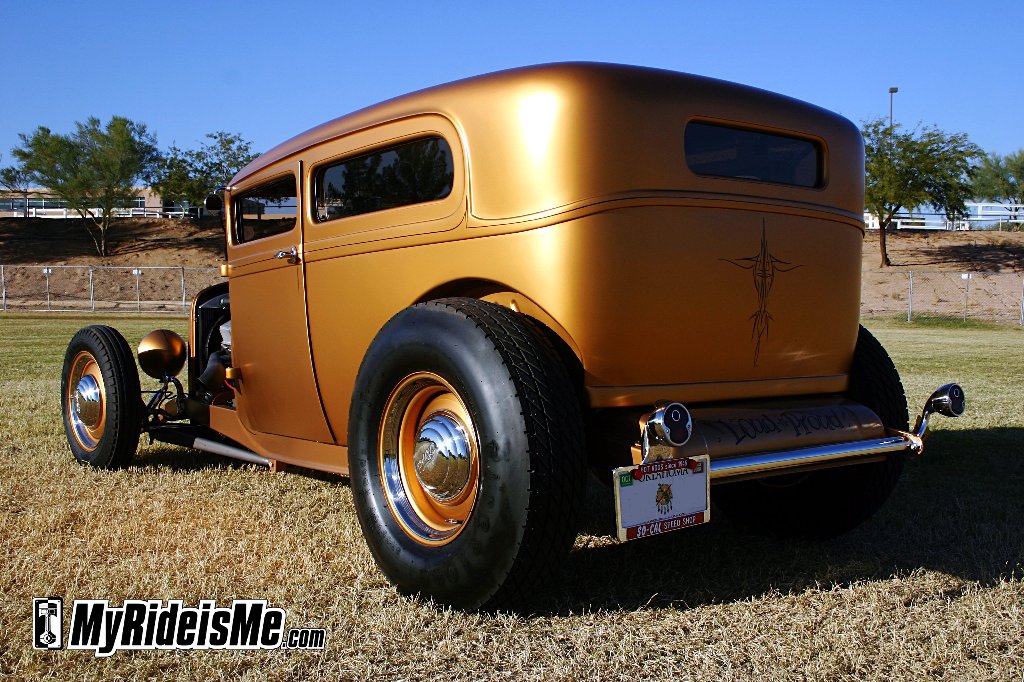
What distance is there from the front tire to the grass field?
18 centimetres

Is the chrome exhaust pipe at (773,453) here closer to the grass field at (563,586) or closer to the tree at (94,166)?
the grass field at (563,586)

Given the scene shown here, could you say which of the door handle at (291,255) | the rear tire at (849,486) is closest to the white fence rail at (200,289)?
the rear tire at (849,486)

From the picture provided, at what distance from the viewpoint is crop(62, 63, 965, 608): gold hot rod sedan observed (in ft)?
8.41

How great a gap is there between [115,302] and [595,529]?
39665mm

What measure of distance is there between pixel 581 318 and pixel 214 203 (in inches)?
115

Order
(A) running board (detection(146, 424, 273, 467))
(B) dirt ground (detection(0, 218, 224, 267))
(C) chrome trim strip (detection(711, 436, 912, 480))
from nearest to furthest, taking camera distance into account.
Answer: (C) chrome trim strip (detection(711, 436, 912, 480)) < (A) running board (detection(146, 424, 273, 467)) < (B) dirt ground (detection(0, 218, 224, 267))

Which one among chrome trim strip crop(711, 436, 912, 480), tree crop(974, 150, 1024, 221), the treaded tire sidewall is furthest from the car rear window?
tree crop(974, 150, 1024, 221)

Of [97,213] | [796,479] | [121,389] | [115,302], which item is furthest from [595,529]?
[97,213]

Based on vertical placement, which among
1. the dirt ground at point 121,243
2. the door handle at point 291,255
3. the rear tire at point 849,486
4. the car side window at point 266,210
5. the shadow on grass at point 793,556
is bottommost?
the shadow on grass at point 793,556

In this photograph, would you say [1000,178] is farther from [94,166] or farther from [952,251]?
[94,166]

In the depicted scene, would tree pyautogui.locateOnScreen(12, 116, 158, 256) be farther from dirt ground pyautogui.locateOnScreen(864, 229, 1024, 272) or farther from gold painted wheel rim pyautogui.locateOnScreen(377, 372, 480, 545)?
gold painted wheel rim pyautogui.locateOnScreen(377, 372, 480, 545)

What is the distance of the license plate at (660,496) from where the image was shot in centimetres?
247

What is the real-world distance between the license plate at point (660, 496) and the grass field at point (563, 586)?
1.12 ft

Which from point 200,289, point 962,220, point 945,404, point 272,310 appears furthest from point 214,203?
point 962,220
